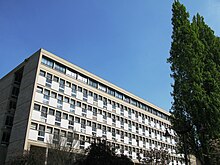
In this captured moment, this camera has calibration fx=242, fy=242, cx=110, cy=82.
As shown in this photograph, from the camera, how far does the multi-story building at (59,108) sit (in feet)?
108

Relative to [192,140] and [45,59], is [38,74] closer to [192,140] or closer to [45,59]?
[45,59]

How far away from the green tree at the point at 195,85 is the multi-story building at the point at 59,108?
1566 cm

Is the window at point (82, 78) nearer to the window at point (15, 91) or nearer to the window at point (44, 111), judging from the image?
the window at point (44, 111)

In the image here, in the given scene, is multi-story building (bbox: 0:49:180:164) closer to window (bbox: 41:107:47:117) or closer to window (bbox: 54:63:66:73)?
window (bbox: 54:63:66:73)

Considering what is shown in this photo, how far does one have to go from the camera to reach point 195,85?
1719 cm

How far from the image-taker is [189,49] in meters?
18.8

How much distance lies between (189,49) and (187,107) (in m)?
4.55

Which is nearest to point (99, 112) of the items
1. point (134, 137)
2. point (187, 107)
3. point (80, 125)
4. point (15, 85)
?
point (80, 125)

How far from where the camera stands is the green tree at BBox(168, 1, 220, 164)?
16.7 m

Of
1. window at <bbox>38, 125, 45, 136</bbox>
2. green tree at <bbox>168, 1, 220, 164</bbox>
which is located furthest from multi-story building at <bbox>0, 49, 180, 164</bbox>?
green tree at <bbox>168, 1, 220, 164</bbox>

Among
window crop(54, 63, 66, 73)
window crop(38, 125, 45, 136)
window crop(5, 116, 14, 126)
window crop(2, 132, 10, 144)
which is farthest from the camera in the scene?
window crop(54, 63, 66, 73)

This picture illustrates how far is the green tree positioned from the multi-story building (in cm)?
1566

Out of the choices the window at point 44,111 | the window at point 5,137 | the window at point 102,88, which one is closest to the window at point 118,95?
the window at point 102,88

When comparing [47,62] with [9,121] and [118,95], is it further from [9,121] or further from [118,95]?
[118,95]
